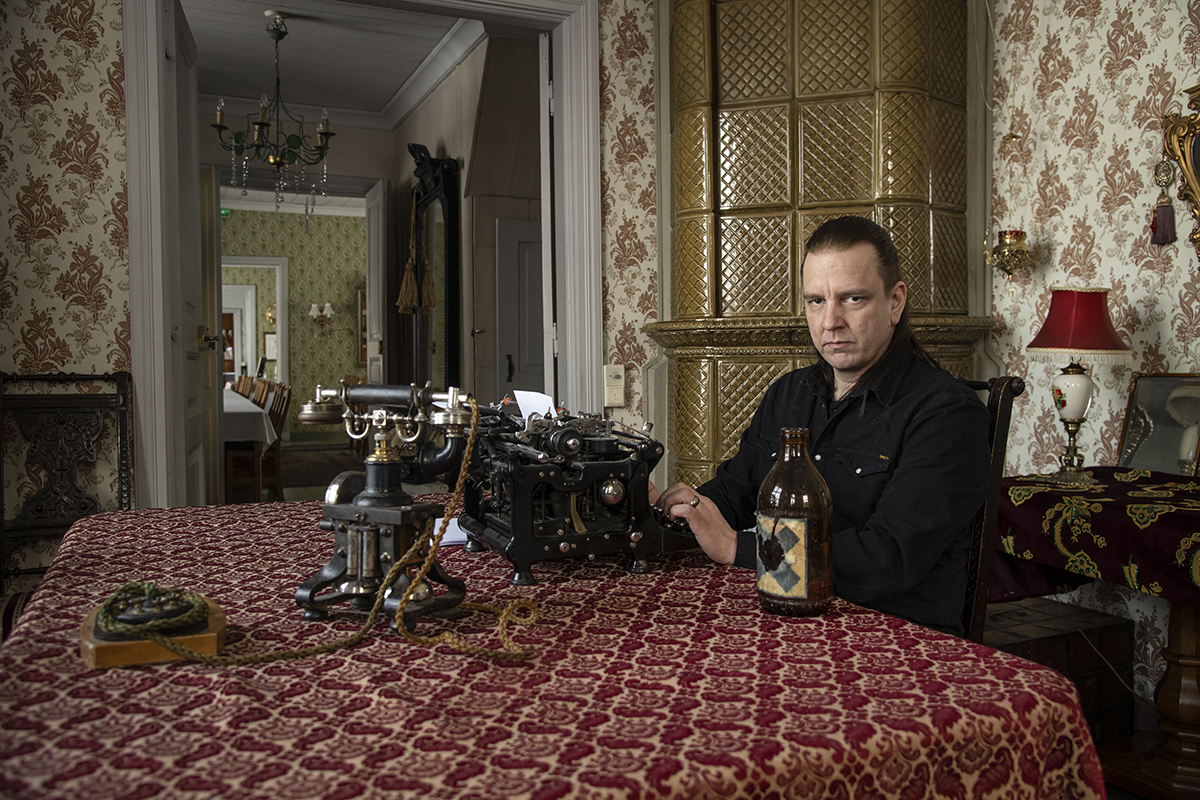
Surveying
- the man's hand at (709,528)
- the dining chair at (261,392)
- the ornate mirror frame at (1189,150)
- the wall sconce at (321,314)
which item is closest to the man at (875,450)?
the man's hand at (709,528)

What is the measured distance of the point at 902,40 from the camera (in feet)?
10.2

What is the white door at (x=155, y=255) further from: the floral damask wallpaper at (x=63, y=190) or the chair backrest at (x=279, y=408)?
the chair backrest at (x=279, y=408)

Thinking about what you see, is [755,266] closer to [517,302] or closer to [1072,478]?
[1072,478]

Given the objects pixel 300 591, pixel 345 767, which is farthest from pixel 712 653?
pixel 300 591

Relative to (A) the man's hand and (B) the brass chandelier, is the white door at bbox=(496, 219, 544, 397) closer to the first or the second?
(B) the brass chandelier

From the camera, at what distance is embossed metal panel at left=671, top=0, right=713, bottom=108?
3.34m

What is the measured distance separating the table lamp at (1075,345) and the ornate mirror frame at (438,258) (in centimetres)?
412

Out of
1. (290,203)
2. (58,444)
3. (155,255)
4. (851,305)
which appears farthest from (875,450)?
(290,203)

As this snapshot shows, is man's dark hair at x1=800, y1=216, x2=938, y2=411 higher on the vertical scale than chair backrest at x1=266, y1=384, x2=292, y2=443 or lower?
higher

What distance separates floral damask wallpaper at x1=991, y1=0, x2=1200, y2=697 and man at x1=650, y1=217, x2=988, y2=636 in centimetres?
178

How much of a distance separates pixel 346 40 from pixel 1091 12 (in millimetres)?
4458

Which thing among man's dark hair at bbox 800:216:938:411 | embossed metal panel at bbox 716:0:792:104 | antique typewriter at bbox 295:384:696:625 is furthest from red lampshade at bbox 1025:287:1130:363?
antique typewriter at bbox 295:384:696:625

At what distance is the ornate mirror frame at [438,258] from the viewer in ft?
19.7

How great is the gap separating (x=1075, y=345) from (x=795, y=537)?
203 cm
